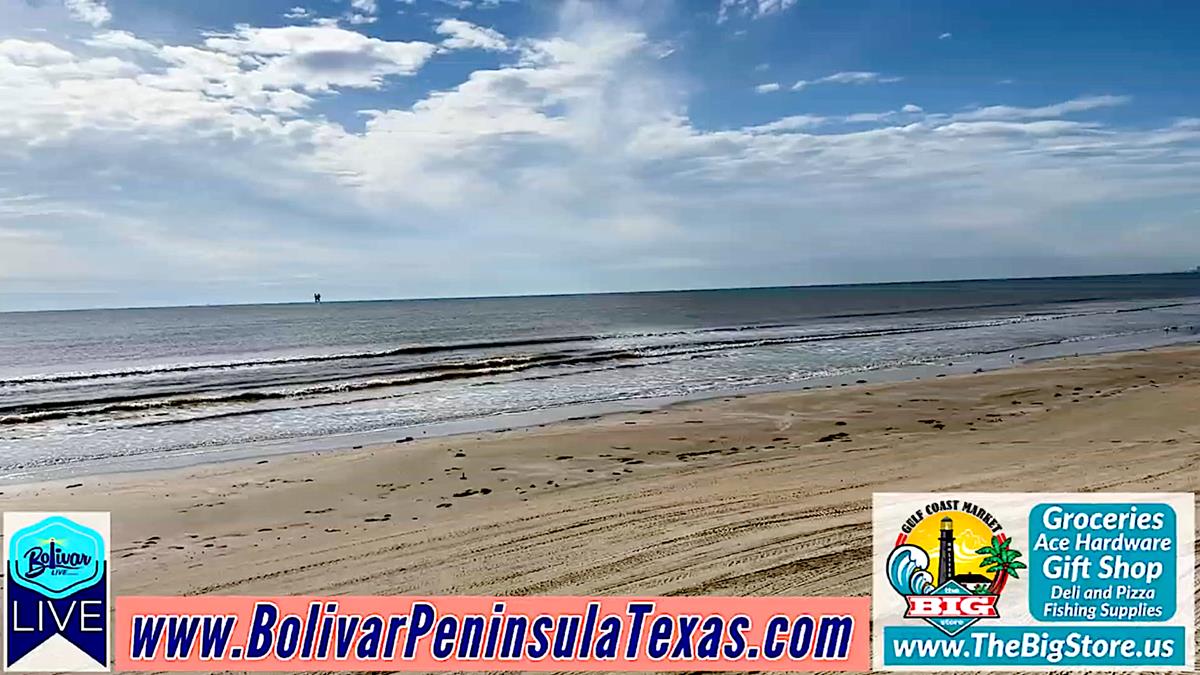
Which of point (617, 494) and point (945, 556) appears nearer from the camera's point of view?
point (945, 556)

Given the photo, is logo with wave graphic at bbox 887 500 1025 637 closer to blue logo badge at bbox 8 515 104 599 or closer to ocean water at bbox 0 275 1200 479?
blue logo badge at bbox 8 515 104 599

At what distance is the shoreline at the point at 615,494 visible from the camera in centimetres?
632

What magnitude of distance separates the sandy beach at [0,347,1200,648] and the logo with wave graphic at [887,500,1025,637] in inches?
15.2

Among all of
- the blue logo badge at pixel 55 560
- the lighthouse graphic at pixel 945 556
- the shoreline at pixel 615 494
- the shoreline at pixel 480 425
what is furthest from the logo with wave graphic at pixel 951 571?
the shoreline at pixel 480 425

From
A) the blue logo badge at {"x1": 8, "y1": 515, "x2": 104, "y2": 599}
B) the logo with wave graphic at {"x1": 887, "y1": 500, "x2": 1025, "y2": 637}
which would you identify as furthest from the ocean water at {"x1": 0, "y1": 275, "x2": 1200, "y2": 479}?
the logo with wave graphic at {"x1": 887, "y1": 500, "x2": 1025, "y2": 637}

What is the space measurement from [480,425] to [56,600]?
10.5 metres

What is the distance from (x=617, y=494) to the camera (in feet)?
30.2

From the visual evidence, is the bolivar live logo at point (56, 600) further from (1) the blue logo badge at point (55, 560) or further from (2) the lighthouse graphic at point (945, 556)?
(2) the lighthouse graphic at point (945, 556)

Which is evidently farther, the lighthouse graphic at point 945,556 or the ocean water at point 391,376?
the ocean water at point 391,376

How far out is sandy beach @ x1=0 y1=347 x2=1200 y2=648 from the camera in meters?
6.33

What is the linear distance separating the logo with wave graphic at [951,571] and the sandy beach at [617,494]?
39cm

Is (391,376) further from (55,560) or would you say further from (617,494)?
(55,560)

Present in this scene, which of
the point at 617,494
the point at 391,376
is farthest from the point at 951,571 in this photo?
the point at 391,376

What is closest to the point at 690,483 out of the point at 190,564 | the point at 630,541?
the point at 630,541
